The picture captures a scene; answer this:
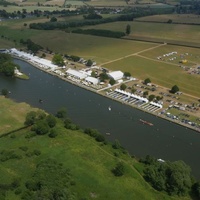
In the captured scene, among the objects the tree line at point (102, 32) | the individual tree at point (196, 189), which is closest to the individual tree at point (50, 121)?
the individual tree at point (196, 189)

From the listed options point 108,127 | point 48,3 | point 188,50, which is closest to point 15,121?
point 108,127

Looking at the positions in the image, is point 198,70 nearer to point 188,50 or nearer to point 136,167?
point 188,50

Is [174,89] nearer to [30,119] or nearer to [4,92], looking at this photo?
[30,119]

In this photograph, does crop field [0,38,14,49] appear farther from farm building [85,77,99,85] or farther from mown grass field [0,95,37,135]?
mown grass field [0,95,37,135]

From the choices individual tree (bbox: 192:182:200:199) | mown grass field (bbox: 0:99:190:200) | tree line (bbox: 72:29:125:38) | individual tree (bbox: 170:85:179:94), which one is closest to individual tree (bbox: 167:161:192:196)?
individual tree (bbox: 192:182:200:199)

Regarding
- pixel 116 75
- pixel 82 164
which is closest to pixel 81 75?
pixel 116 75

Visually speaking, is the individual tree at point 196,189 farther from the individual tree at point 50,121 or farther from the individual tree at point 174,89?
the individual tree at point 174,89
